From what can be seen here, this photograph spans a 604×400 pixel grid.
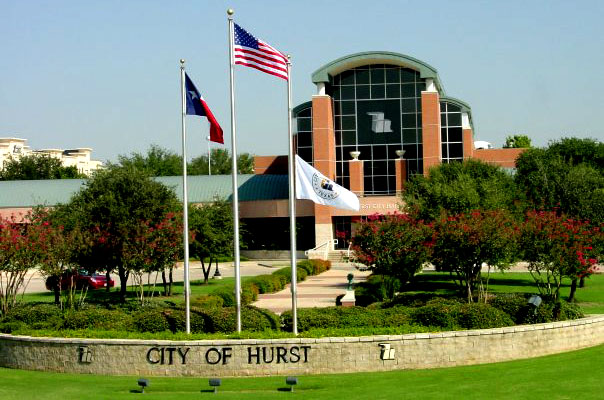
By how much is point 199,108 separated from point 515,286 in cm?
2430

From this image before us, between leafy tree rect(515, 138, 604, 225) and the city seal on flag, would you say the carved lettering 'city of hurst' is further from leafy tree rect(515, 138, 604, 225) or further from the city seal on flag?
leafy tree rect(515, 138, 604, 225)

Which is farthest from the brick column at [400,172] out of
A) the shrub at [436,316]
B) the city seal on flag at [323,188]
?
the city seal on flag at [323,188]

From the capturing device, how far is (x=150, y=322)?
909 inches

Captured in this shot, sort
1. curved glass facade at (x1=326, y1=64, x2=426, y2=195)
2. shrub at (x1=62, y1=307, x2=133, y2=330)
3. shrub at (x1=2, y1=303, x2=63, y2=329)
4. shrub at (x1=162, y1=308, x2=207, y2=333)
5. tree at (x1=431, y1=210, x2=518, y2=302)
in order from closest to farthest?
1. shrub at (x1=162, y1=308, x2=207, y2=333)
2. shrub at (x1=62, y1=307, x2=133, y2=330)
3. shrub at (x1=2, y1=303, x2=63, y2=329)
4. tree at (x1=431, y1=210, x2=518, y2=302)
5. curved glass facade at (x1=326, y1=64, x2=426, y2=195)

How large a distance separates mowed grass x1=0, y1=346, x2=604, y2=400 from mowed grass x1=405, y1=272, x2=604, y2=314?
12.8m

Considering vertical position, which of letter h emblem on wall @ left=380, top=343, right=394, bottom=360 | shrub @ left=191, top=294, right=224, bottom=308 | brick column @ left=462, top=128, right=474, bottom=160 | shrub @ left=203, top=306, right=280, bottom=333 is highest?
brick column @ left=462, top=128, right=474, bottom=160

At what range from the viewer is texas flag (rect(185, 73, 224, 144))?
23250 mm

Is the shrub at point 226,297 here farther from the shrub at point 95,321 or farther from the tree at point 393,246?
the shrub at point 95,321

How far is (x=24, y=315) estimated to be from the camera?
2502 centimetres

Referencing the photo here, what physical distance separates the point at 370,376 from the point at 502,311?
16.9ft

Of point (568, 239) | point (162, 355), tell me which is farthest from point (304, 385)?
point (568, 239)

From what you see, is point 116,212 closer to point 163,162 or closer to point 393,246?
point 393,246

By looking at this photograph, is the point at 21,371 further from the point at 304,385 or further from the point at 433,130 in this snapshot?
the point at 433,130

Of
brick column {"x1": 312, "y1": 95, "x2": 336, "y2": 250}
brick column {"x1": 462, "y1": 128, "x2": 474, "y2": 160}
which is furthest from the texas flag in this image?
brick column {"x1": 462, "y1": 128, "x2": 474, "y2": 160}
